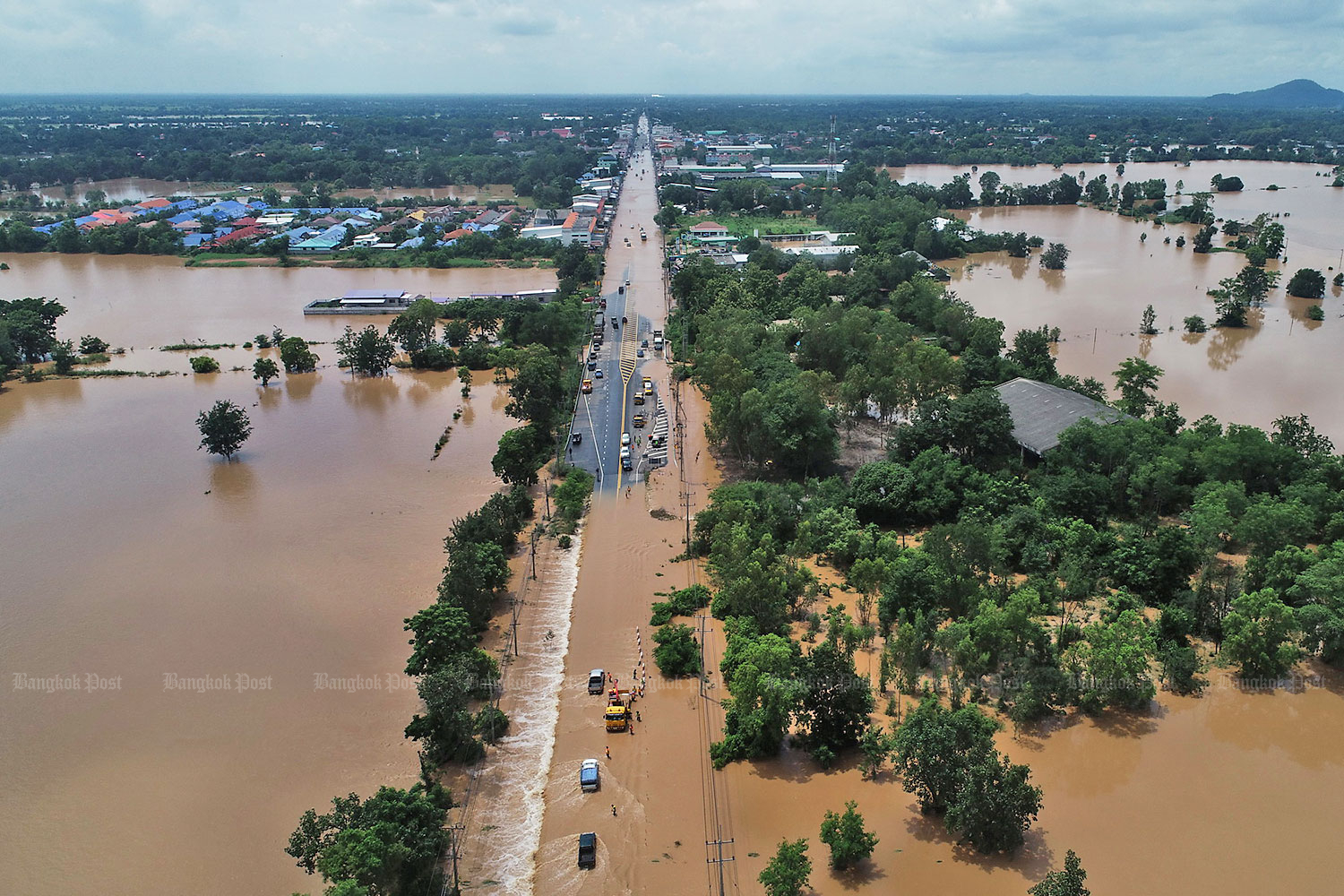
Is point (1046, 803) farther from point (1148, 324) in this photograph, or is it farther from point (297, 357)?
point (297, 357)

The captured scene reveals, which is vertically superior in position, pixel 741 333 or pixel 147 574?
pixel 741 333

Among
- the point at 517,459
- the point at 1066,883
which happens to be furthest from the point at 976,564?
the point at 517,459

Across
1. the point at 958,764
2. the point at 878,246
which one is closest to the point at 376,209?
the point at 878,246

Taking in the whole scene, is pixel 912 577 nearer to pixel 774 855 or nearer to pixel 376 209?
pixel 774 855

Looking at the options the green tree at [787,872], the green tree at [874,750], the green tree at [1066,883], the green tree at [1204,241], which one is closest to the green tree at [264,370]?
the green tree at [874,750]

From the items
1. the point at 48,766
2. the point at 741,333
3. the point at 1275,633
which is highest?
the point at 741,333

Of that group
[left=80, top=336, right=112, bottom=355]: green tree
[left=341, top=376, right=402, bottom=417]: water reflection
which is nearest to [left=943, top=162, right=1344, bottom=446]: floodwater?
[left=341, top=376, right=402, bottom=417]: water reflection

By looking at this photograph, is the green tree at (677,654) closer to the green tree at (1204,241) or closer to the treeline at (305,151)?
the green tree at (1204,241)
